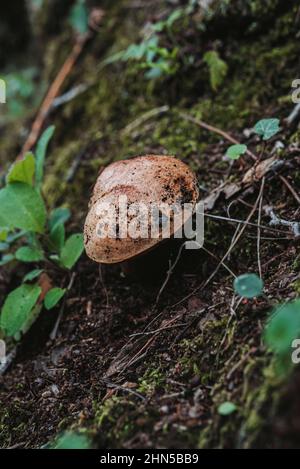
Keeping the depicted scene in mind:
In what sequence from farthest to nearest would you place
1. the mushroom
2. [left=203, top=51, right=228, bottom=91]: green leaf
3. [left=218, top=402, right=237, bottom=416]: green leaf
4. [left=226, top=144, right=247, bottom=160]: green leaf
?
[left=203, top=51, right=228, bottom=91]: green leaf, [left=226, top=144, right=247, bottom=160]: green leaf, the mushroom, [left=218, top=402, right=237, bottom=416]: green leaf

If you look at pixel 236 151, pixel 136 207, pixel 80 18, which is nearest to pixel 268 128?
pixel 236 151

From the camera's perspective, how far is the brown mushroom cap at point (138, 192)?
2.14 m

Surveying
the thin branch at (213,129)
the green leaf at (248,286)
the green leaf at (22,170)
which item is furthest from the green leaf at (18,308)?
the thin branch at (213,129)

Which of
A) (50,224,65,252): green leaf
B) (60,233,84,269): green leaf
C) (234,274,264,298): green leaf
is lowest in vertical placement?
(234,274,264,298): green leaf

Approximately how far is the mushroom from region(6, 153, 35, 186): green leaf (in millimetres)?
636

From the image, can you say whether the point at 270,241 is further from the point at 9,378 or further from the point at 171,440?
the point at 9,378

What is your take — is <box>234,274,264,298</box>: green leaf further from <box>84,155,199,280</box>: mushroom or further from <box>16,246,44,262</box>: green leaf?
<box>16,246,44,262</box>: green leaf

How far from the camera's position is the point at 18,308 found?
256 cm

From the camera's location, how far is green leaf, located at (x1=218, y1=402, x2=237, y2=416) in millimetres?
1609

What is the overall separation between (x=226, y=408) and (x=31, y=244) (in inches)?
65.3

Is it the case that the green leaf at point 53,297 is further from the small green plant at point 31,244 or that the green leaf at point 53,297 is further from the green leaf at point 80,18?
the green leaf at point 80,18

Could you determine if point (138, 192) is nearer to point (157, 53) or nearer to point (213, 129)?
point (213, 129)

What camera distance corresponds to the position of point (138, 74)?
3.77 m

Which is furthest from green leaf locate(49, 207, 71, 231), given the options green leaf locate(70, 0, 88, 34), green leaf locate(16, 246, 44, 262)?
green leaf locate(70, 0, 88, 34)
